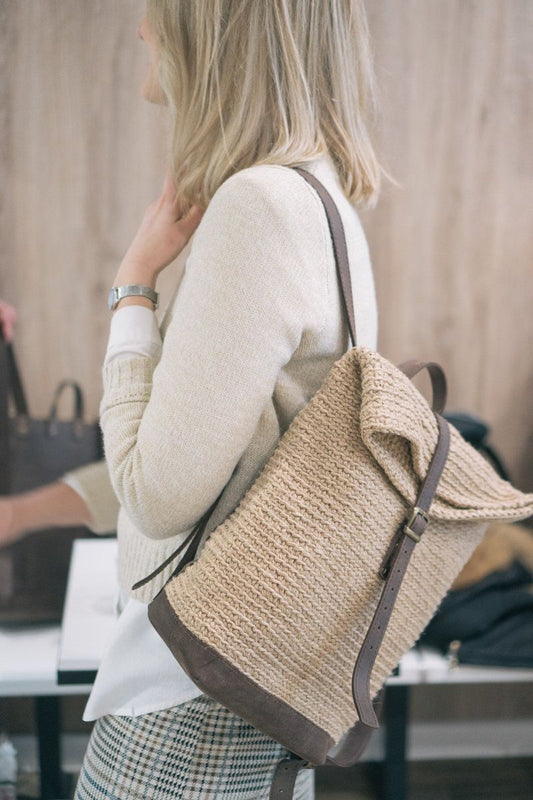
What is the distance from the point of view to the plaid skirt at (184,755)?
689mm

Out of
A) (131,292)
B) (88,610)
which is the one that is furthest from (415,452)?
(88,610)

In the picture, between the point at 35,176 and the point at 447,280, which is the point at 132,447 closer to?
the point at 35,176

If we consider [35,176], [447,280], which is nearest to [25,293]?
[35,176]

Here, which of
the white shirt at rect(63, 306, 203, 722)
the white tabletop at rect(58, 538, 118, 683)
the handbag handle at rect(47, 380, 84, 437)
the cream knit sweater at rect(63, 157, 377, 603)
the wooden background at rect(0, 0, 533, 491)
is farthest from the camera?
the handbag handle at rect(47, 380, 84, 437)

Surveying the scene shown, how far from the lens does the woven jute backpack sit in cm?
63

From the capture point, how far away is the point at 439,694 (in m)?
1.85

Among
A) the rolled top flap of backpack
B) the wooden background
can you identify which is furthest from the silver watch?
the wooden background

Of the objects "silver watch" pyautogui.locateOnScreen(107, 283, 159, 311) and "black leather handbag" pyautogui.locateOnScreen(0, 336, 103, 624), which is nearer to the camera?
"silver watch" pyautogui.locateOnScreen(107, 283, 159, 311)

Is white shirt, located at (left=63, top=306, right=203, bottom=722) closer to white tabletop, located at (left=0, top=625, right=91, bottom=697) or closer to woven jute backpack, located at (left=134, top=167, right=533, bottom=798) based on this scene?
woven jute backpack, located at (left=134, top=167, right=533, bottom=798)

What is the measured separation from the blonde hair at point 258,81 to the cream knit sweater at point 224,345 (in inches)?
2.9

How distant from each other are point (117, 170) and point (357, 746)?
3.72ft

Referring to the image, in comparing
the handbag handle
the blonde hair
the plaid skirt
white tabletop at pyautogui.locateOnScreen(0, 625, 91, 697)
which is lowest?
white tabletop at pyautogui.locateOnScreen(0, 625, 91, 697)

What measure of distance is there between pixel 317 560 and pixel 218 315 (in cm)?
23

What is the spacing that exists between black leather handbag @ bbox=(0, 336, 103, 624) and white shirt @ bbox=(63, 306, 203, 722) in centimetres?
80
